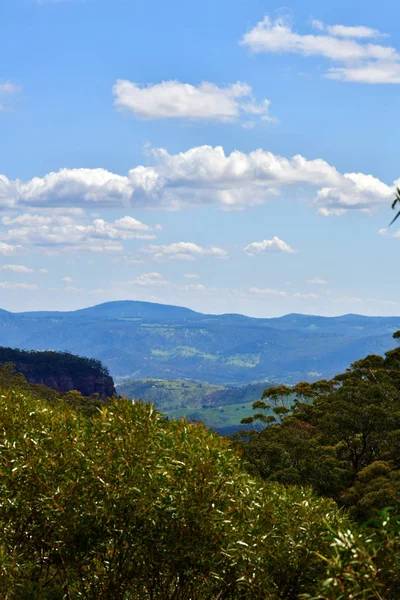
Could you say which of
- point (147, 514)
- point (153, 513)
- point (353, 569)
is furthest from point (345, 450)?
point (353, 569)

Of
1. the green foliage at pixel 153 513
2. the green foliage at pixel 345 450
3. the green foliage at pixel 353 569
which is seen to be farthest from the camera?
the green foliage at pixel 345 450

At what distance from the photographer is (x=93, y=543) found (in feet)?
74.7

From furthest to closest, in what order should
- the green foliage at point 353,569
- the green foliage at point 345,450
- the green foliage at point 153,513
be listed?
the green foliage at point 345,450
the green foliage at point 153,513
the green foliage at point 353,569

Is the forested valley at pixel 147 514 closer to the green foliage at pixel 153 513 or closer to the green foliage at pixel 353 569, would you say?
the green foliage at pixel 153 513

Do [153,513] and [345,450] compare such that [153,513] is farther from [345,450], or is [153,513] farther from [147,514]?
[345,450]

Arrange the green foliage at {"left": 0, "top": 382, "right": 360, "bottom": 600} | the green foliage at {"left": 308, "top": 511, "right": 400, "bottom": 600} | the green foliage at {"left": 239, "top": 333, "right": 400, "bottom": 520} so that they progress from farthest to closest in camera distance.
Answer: the green foliage at {"left": 239, "top": 333, "right": 400, "bottom": 520} → the green foliage at {"left": 0, "top": 382, "right": 360, "bottom": 600} → the green foliage at {"left": 308, "top": 511, "right": 400, "bottom": 600}

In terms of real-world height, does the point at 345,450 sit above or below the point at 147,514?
below

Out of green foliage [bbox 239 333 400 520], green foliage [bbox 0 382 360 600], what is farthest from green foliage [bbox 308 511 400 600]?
green foliage [bbox 239 333 400 520]

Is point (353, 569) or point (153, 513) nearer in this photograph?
point (353, 569)

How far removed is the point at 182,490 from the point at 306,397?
84.0 meters

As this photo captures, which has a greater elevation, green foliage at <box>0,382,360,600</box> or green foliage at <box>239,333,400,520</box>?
green foliage at <box>0,382,360,600</box>

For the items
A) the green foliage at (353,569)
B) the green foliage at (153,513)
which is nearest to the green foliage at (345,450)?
the green foliage at (153,513)

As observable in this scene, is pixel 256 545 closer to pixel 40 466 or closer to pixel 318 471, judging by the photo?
pixel 40 466

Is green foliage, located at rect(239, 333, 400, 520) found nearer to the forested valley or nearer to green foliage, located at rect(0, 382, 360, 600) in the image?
the forested valley
